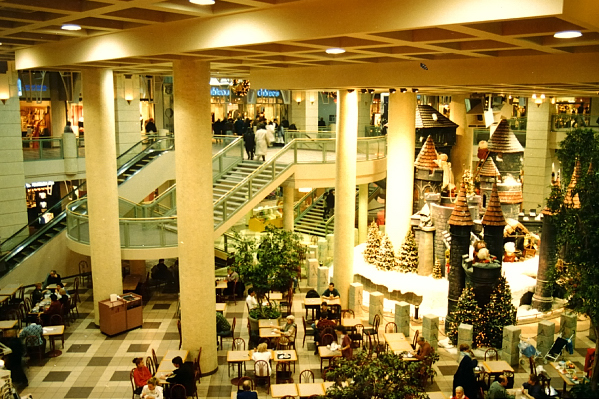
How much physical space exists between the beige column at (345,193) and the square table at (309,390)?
645cm

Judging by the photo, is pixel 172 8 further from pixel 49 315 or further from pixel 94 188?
pixel 49 315

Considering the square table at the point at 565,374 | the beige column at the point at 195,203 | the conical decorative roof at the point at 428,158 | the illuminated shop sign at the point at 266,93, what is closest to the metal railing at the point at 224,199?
the conical decorative roof at the point at 428,158

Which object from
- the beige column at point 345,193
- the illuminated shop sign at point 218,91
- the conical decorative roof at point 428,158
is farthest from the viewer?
the illuminated shop sign at point 218,91

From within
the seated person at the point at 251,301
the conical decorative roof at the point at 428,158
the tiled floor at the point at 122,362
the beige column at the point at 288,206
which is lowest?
the tiled floor at the point at 122,362

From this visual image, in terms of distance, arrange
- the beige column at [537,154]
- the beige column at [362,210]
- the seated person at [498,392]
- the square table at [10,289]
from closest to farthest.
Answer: the seated person at [498,392] < the square table at [10,289] < the beige column at [362,210] < the beige column at [537,154]

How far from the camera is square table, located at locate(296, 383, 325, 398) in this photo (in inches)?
409

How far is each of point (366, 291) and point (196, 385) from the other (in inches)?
282

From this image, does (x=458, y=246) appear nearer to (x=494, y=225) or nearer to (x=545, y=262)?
(x=494, y=225)

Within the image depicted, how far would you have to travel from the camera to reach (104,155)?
1508cm

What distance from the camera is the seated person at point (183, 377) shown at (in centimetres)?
1113

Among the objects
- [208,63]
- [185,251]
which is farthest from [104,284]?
[208,63]

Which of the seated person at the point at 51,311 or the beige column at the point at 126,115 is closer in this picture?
the seated person at the point at 51,311

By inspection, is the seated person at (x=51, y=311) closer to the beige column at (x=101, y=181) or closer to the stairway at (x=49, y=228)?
the beige column at (x=101, y=181)

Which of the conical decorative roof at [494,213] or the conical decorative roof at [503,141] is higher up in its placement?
the conical decorative roof at [503,141]
